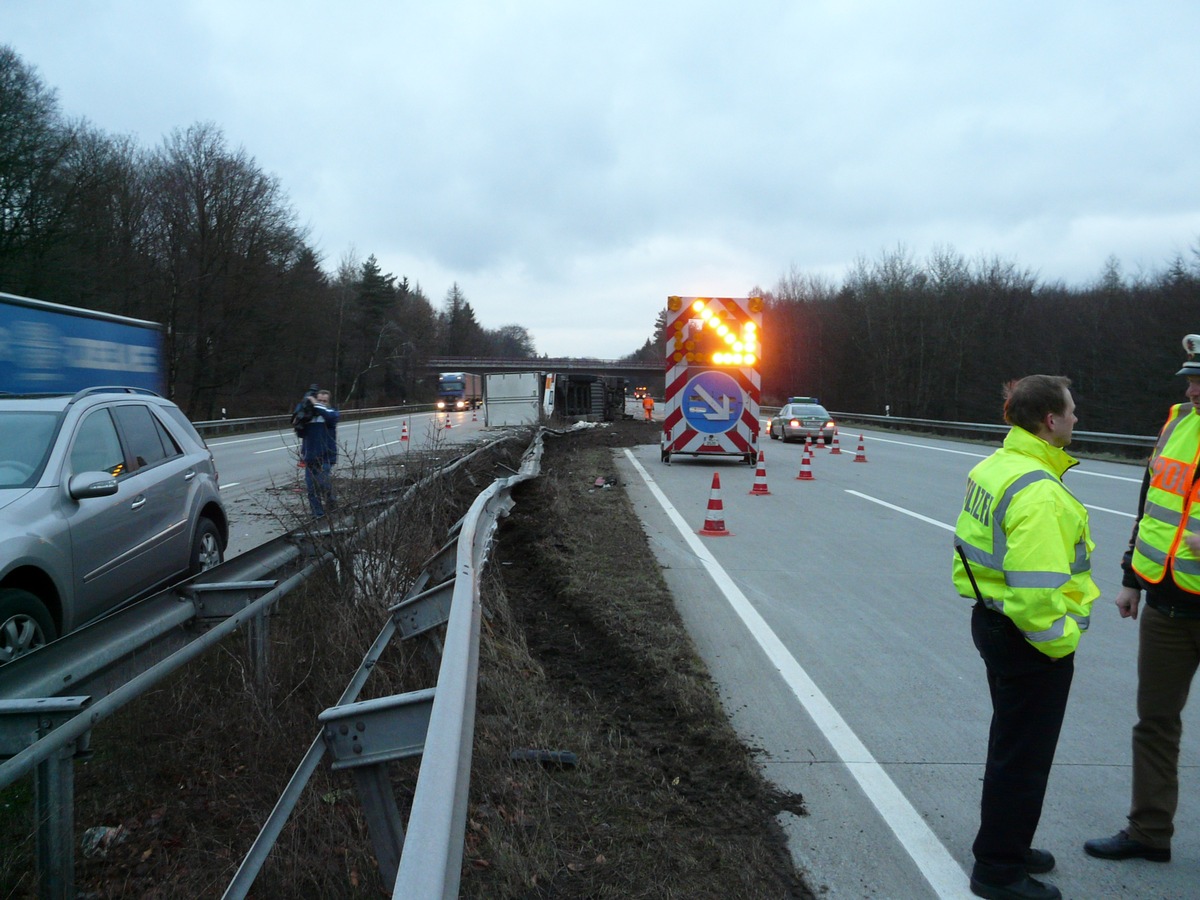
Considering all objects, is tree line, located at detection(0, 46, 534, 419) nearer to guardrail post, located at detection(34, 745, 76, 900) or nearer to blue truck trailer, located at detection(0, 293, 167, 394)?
blue truck trailer, located at detection(0, 293, 167, 394)

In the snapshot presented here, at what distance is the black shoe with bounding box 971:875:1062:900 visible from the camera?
3.28 metres

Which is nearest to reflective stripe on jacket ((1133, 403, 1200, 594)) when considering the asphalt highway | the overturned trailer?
the asphalt highway

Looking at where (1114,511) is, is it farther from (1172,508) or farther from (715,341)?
(1172,508)

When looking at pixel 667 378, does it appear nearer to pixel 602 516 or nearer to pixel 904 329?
pixel 602 516

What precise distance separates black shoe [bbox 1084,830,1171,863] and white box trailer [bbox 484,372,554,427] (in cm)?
3378

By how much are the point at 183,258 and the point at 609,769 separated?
47.4m

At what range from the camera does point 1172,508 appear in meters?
3.73

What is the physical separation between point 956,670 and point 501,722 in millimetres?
3188

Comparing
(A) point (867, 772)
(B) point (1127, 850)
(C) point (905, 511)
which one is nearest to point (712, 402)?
(C) point (905, 511)

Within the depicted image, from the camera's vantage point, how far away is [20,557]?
16.5 feet

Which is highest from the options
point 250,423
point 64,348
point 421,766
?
point 64,348

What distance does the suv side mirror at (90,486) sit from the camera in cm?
569

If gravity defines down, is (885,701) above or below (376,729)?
below

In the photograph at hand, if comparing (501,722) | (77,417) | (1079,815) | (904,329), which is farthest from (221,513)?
(904,329)
